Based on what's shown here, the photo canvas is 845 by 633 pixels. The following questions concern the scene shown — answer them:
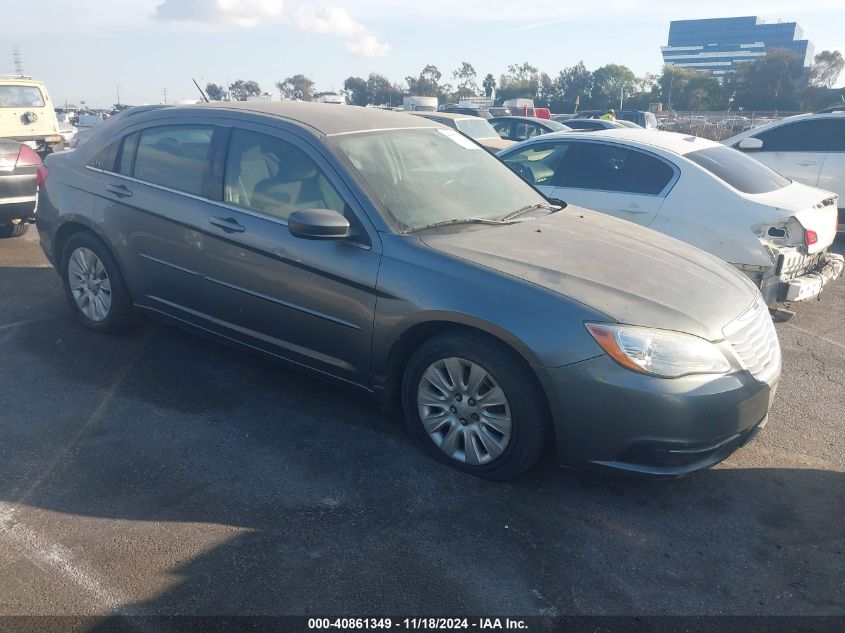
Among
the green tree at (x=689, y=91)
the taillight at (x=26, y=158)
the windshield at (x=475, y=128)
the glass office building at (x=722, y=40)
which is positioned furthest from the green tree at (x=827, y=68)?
the taillight at (x=26, y=158)

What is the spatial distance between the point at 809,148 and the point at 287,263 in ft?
25.8

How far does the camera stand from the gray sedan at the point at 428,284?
3.15 metres

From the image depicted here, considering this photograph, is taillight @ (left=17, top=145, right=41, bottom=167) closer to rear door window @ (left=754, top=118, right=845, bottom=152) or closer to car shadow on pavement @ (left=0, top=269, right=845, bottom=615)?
car shadow on pavement @ (left=0, top=269, right=845, bottom=615)

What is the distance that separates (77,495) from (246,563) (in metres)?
1.03

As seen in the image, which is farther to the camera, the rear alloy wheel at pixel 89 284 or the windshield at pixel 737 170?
the windshield at pixel 737 170

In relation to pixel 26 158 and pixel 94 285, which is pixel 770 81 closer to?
pixel 26 158

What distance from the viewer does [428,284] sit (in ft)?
11.4

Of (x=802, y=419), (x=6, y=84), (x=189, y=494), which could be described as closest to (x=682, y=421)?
(x=802, y=419)

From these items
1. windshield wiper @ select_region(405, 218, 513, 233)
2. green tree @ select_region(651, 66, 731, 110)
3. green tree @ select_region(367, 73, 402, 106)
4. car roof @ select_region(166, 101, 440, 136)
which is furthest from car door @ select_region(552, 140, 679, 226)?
green tree @ select_region(651, 66, 731, 110)

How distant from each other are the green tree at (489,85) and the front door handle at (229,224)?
10083 centimetres

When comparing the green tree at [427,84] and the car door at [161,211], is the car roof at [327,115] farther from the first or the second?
the green tree at [427,84]

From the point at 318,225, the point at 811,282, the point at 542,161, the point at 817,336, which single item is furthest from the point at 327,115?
the point at 817,336

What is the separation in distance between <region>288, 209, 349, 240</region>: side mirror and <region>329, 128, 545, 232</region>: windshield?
0.94ft

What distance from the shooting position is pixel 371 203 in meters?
3.79
